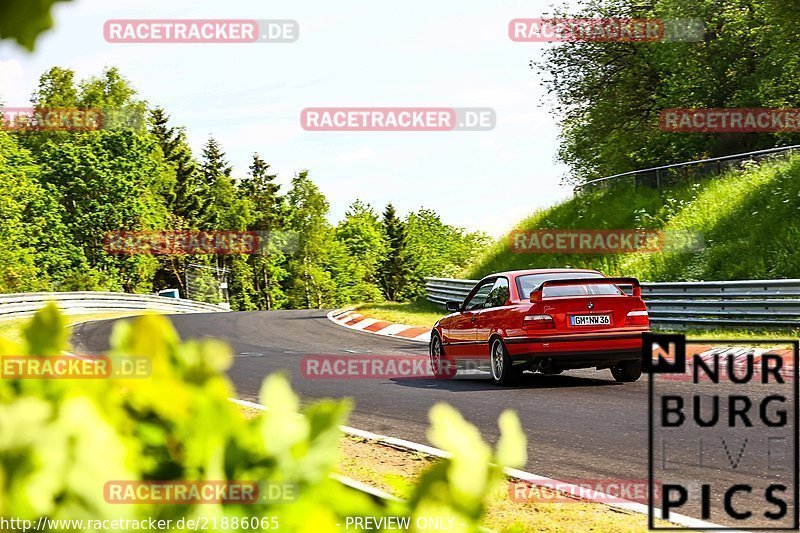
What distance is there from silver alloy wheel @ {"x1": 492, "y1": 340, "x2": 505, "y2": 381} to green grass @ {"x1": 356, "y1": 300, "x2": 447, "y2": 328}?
11.0 metres

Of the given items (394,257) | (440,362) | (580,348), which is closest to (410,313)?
(440,362)

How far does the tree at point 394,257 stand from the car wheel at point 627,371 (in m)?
109

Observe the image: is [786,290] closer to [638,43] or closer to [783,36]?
[783,36]

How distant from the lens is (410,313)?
2905 cm

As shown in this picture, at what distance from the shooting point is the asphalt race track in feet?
24.1

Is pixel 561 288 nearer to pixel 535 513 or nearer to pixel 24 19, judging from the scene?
pixel 535 513

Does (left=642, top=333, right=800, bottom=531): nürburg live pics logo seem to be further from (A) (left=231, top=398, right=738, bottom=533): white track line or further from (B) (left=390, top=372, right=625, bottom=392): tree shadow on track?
(B) (left=390, top=372, right=625, bottom=392): tree shadow on track

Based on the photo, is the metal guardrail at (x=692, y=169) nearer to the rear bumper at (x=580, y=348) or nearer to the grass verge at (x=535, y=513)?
the rear bumper at (x=580, y=348)

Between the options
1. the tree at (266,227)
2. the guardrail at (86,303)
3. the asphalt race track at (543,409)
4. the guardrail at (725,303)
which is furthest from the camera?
the tree at (266,227)

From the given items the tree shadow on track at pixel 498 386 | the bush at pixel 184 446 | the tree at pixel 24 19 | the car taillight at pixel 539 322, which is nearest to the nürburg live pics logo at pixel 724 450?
the tree shadow on track at pixel 498 386

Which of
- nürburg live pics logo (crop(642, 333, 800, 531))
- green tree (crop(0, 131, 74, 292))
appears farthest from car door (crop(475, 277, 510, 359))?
green tree (crop(0, 131, 74, 292))

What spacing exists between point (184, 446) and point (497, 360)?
11.9 meters

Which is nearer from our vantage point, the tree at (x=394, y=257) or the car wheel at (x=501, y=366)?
the car wheel at (x=501, y=366)

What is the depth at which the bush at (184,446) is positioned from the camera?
108 centimetres
